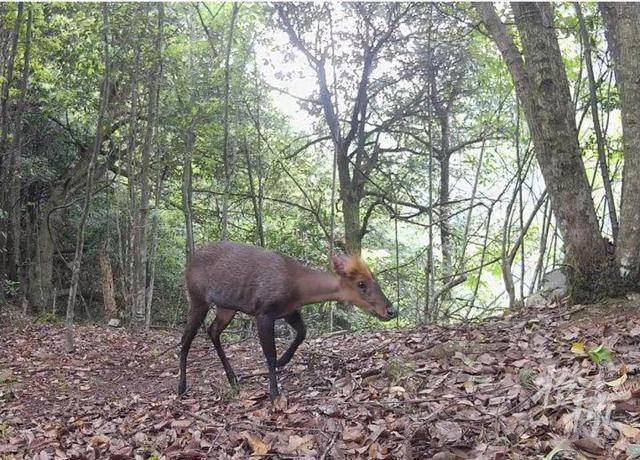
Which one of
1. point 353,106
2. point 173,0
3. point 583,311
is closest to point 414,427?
point 583,311

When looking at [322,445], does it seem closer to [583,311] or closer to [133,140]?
[583,311]

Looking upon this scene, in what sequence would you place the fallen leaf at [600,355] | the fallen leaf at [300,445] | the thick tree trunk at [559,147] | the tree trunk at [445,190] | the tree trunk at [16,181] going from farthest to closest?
1. the tree trunk at [445,190]
2. the tree trunk at [16,181]
3. the thick tree trunk at [559,147]
4. the fallen leaf at [600,355]
5. the fallen leaf at [300,445]

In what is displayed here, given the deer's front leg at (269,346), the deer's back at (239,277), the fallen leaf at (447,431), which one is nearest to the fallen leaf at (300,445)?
the fallen leaf at (447,431)

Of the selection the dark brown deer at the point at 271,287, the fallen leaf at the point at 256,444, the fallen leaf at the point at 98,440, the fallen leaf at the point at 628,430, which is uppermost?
the dark brown deer at the point at 271,287

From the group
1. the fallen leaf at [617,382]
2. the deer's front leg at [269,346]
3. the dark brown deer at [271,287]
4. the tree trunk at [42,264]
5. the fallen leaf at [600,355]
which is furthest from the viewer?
the tree trunk at [42,264]

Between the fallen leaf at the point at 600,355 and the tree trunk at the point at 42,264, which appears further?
the tree trunk at the point at 42,264

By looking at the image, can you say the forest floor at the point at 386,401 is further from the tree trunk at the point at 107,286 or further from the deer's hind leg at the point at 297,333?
the tree trunk at the point at 107,286

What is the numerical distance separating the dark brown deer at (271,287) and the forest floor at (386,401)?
1.28 feet

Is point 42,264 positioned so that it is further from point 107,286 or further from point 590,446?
point 590,446

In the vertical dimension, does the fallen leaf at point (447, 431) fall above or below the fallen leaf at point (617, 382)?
below

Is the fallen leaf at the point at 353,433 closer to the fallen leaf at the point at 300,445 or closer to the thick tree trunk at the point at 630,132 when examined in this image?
the fallen leaf at the point at 300,445

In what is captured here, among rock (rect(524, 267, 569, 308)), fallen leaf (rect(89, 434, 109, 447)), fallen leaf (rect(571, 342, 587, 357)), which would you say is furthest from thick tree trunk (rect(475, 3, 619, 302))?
fallen leaf (rect(89, 434, 109, 447))

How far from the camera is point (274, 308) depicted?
490 centimetres

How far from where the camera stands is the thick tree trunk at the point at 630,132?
16.7 ft
